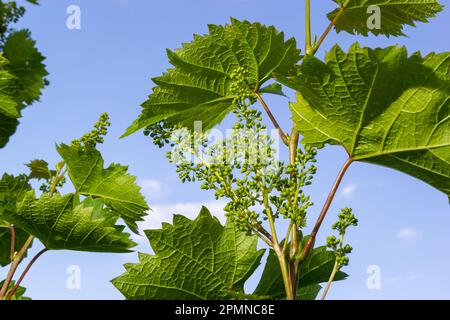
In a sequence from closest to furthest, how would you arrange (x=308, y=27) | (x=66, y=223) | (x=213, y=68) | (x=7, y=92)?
(x=308, y=27)
(x=213, y=68)
(x=66, y=223)
(x=7, y=92)

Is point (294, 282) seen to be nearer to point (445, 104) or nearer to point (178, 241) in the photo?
point (178, 241)

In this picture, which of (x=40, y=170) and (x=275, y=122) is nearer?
(x=275, y=122)

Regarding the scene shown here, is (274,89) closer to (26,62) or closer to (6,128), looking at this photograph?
(6,128)

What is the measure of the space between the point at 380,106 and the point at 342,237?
1.90 feet

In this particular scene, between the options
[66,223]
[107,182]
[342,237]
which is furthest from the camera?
[107,182]

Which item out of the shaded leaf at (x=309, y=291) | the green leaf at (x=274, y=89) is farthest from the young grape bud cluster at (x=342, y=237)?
the green leaf at (x=274, y=89)

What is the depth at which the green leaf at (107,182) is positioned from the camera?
355cm

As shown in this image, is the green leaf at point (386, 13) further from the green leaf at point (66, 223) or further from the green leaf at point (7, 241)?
the green leaf at point (7, 241)

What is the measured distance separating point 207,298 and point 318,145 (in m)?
0.80

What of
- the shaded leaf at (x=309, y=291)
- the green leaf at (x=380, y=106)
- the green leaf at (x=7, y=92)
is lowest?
the shaded leaf at (x=309, y=291)

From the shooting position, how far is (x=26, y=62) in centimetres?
674

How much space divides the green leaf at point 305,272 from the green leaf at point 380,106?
455mm

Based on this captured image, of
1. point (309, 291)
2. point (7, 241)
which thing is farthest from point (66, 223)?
point (309, 291)

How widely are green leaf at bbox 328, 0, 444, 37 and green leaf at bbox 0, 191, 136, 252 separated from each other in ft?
5.65
